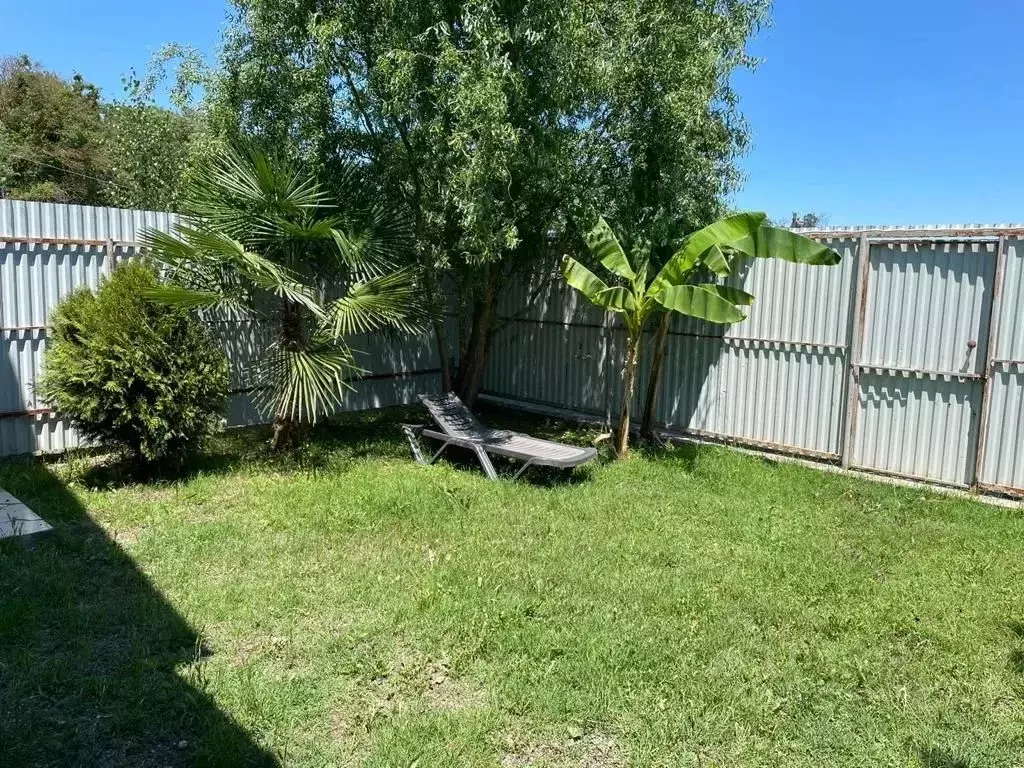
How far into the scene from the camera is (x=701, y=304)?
7.52 meters

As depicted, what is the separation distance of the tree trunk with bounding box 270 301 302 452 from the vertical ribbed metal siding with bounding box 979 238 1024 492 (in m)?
6.85

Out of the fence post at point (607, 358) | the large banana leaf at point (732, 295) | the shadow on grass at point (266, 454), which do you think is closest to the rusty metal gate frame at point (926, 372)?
the large banana leaf at point (732, 295)

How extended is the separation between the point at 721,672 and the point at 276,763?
7.62ft

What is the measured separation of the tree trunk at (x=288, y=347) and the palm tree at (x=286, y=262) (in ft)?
0.03

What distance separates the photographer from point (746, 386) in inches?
347

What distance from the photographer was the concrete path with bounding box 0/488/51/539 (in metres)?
5.49

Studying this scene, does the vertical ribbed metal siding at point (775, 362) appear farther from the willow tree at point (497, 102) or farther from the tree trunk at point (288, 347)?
the tree trunk at point (288, 347)

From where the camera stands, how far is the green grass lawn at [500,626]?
3.38 m

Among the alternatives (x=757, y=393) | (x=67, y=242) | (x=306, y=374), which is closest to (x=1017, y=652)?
(x=757, y=393)

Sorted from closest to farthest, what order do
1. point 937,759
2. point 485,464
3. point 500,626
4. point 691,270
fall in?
point 937,759
point 500,626
point 485,464
point 691,270

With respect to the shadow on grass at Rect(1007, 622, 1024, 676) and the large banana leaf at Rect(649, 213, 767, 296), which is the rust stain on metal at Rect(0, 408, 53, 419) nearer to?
the large banana leaf at Rect(649, 213, 767, 296)

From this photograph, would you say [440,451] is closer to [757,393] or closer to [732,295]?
[732,295]

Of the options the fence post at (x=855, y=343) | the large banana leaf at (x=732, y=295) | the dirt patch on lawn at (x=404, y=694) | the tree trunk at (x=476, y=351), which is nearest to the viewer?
the dirt patch on lawn at (x=404, y=694)

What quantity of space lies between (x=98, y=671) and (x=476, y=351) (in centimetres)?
675
